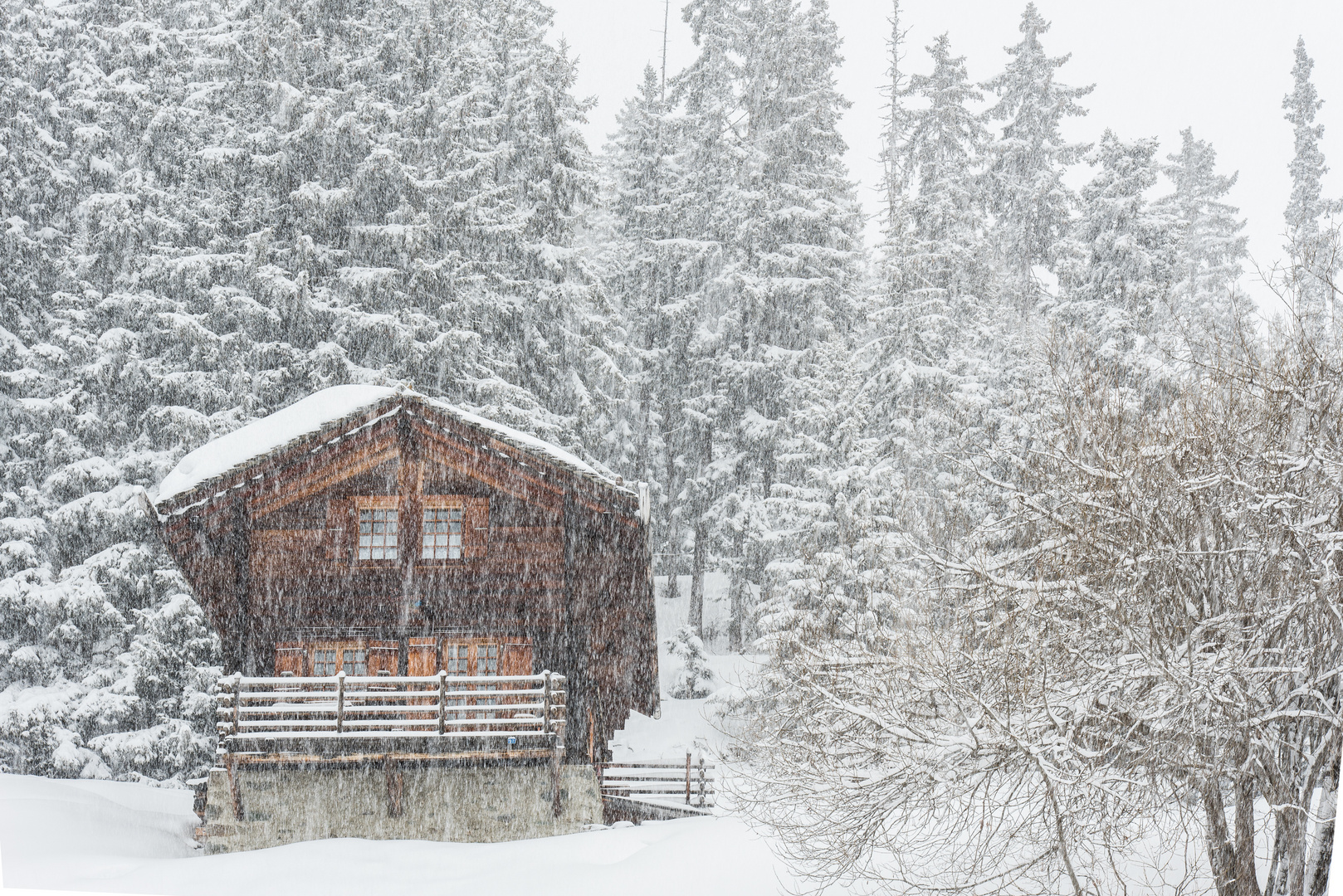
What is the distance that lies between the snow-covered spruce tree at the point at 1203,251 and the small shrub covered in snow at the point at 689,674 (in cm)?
882

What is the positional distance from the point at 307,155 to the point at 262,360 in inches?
138

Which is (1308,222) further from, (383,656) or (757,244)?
(383,656)

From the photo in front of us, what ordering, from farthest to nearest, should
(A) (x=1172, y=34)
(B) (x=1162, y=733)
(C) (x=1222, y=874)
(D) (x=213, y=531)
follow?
1. (D) (x=213, y=531)
2. (A) (x=1172, y=34)
3. (C) (x=1222, y=874)
4. (B) (x=1162, y=733)

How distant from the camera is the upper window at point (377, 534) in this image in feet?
45.1

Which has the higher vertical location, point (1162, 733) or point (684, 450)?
point (684, 450)

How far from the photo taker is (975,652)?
8.62 metres

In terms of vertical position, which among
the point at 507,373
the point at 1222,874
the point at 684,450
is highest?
the point at 507,373

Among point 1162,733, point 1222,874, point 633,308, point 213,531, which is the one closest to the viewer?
point 1162,733

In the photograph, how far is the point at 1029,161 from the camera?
11.6 meters

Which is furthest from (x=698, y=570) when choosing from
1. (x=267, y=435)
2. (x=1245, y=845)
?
(x=1245, y=845)

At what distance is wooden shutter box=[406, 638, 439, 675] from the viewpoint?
14195mm

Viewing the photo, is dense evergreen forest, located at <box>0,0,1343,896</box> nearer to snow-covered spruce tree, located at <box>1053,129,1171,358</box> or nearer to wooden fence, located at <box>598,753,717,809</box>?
snow-covered spruce tree, located at <box>1053,129,1171,358</box>

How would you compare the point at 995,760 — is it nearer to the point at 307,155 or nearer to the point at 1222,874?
the point at 1222,874

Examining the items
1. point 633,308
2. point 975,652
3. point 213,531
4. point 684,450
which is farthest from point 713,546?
point 975,652
